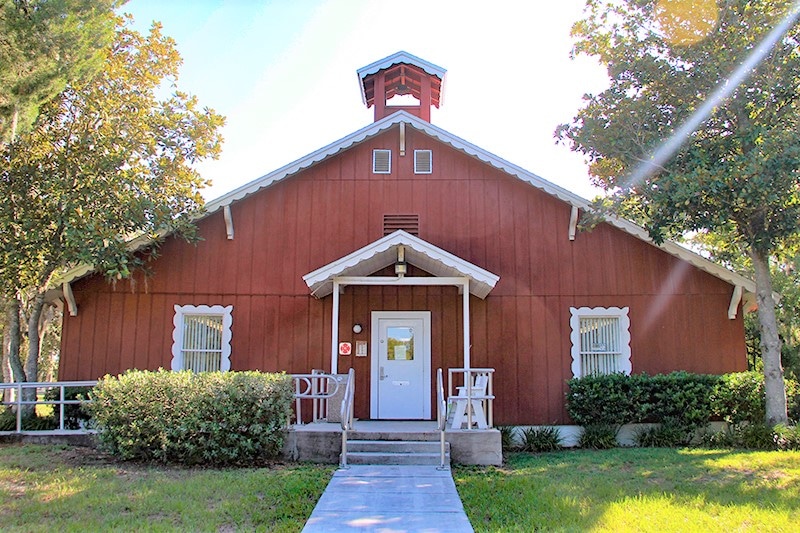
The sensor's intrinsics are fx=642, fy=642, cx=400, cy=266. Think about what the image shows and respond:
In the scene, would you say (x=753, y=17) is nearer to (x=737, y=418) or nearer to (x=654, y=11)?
(x=654, y=11)

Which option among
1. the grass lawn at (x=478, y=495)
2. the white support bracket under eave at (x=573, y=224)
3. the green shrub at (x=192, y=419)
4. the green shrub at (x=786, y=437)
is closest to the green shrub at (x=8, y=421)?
the grass lawn at (x=478, y=495)

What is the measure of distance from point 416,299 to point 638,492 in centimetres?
578

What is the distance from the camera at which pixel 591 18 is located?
1144 centimetres

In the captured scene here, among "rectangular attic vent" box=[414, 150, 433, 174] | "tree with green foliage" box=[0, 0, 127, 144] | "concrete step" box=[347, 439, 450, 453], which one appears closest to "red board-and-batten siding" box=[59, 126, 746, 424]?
"rectangular attic vent" box=[414, 150, 433, 174]

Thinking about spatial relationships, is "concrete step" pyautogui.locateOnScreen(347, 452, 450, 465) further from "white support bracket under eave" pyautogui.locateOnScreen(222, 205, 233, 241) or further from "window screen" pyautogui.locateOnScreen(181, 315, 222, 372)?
"white support bracket under eave" pyautogui.locateOnScreen(222, 205, 233, 241)

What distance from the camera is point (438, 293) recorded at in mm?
12359

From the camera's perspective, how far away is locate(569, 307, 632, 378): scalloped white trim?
1209 centimetres

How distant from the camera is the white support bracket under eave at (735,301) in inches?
472

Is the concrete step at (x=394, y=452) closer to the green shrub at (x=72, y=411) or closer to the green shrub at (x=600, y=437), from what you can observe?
the green shrub at (x=600, y=437)

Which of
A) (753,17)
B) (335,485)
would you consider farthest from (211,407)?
(753,17)

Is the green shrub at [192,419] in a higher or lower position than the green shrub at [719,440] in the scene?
higher

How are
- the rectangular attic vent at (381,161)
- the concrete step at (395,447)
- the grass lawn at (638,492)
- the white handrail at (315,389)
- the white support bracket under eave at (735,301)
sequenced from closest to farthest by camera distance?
the grass lawn at (638,492), the concrete step at (395,447), the white handrail at (315,389), the white support bracket under eave at (735,301), the rectangular attic vent at (381,161)

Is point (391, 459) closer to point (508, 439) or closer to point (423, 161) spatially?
point (508, 439)

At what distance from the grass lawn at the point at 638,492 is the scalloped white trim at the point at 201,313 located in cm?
530
